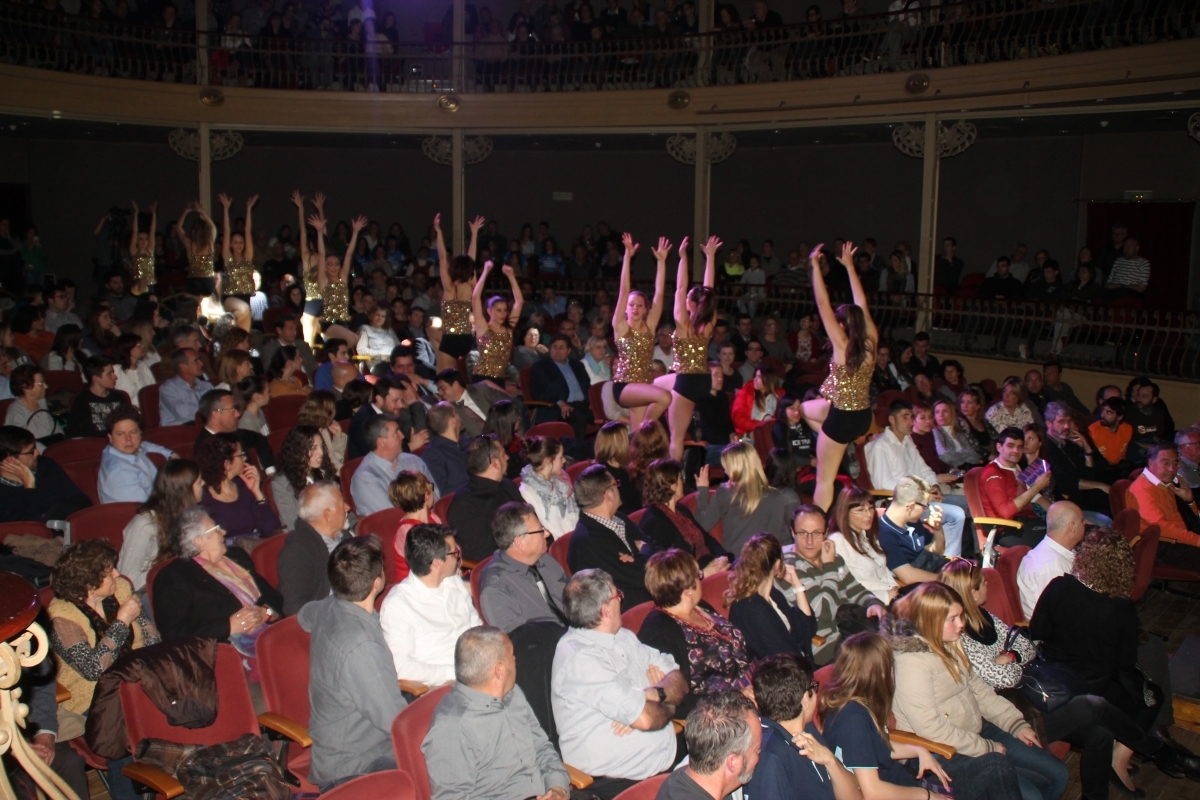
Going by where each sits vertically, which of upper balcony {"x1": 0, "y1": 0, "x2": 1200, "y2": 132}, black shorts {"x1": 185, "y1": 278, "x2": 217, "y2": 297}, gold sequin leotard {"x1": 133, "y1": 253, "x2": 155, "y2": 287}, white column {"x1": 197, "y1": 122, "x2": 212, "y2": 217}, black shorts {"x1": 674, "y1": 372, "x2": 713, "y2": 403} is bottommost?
black shorts {"x1": 674, "y1": 372, "x2": 713, "y2": 403}

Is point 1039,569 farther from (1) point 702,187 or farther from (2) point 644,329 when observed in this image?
(1) point 702,187

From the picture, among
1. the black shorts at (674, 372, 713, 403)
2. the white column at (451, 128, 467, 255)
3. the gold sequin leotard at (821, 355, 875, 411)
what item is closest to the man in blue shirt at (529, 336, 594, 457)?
the black shorts at (674, 372, 713, 403)

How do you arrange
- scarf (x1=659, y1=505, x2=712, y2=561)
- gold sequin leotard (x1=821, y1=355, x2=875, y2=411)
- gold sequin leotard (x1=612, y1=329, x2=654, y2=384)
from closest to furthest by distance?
scarf (x1=659, y1=505, x2=712, y2=561), gold sequin leotard (x1=821, y1=355, x2=875, y2=411), gold sequin leotard (x1=612, y1=329, x2=654, y2=384)

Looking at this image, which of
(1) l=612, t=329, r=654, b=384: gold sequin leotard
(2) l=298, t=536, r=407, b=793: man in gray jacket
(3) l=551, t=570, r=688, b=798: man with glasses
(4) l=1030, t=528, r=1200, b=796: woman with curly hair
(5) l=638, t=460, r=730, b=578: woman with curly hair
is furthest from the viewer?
(1) l=612, t=329, r=654, b=384: gold sequin leotard

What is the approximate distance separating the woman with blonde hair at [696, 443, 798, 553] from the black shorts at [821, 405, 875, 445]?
3.60ft

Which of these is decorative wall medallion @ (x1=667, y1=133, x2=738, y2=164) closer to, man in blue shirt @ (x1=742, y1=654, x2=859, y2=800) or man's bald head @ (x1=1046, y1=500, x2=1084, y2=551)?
man's bald head @ (x1=1046, y1=500, x2=1084, y2=551)

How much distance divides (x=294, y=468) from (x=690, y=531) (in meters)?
2.00

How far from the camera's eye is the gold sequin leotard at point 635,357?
7.54 m

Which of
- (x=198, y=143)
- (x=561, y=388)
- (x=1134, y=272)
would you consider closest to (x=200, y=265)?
(x=198, y=143)

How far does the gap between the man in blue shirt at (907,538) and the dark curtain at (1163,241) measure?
10.0 meters

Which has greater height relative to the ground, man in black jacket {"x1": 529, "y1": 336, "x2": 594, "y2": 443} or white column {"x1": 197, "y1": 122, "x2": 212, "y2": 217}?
white column {"x1": 197, "y1": 122, "x2": 212, "y2": 217}

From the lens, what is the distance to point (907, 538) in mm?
5430

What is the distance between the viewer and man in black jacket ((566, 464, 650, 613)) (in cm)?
464

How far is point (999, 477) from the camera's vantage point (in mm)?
6617
